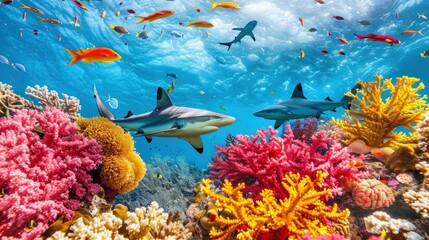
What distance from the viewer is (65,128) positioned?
336cm

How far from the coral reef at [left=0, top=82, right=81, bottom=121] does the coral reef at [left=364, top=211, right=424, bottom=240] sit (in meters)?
5.33

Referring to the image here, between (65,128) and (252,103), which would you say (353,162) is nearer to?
(65,128)

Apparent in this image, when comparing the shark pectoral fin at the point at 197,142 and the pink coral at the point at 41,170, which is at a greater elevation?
the shark pectoral fin at the point at 197,142

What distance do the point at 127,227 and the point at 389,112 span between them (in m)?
5.27

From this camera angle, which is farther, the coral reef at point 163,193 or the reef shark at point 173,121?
the coral reef at point 163,193

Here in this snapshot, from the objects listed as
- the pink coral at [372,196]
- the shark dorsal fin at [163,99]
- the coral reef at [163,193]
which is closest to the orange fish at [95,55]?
the shark dorsal fin at [163,99]

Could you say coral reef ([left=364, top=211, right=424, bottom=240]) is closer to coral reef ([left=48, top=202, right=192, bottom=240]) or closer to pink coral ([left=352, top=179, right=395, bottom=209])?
pink coral ([left=352, top=179, right=395, bottom=209])

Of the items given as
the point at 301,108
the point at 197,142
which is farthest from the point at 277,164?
the point at 301,108

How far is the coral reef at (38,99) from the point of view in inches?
147

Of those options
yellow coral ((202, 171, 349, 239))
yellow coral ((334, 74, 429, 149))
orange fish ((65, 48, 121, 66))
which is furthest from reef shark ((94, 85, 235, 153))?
yellow coral ((334, 74, 429, 149))

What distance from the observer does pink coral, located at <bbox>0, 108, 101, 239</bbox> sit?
8.18 ft

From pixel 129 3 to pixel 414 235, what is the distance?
2103 cm

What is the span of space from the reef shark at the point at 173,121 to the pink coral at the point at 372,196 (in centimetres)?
222

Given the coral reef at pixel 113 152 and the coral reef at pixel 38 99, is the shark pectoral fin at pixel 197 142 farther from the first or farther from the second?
the coral reef at pixel 38 99
